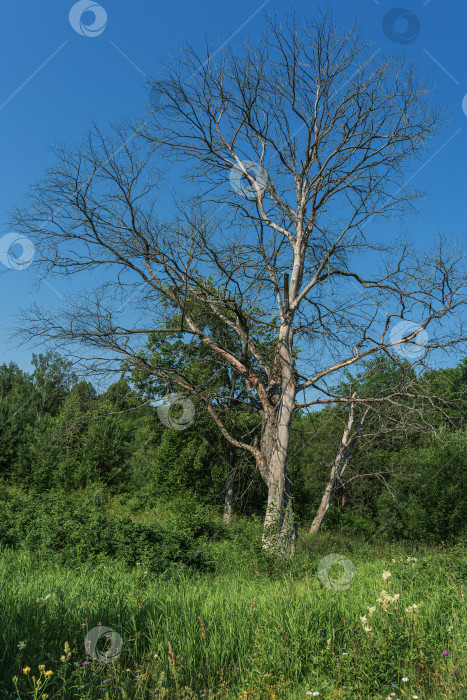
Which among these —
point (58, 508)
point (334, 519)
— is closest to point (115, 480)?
point (334, 519)

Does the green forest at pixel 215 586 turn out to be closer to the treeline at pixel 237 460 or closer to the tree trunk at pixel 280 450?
the treeline at pixel 237 460

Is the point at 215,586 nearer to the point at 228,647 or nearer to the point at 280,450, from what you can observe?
the point at 228,647

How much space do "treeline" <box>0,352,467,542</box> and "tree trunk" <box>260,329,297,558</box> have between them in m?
1.68

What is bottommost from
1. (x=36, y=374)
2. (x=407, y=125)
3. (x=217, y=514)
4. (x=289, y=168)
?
(x=217, y=514)

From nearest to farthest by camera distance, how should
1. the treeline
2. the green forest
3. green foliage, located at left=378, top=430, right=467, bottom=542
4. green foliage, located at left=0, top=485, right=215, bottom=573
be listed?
the green forest < green foliage, located at left=0, top=485, right=215, bottom=573 < the treeline < green foliage, located at left=378, top=430, right=467, bottom=542

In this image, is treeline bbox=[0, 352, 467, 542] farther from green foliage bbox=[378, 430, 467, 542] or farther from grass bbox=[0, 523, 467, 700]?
grass bbox=[0, 523, 467, 700]

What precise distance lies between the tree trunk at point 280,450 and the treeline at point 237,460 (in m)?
1.68

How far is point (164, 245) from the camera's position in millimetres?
12055

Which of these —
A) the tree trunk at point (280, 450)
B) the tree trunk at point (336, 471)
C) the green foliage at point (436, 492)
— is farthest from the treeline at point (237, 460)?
the tree trunk at point (280, 450)

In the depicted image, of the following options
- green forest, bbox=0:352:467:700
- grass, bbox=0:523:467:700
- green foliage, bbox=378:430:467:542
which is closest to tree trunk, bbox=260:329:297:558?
green forest, bbox=0:352:467:700

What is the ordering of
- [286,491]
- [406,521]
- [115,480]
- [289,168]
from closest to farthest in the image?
[286,491]
[289,168]
[406,521]
[115,480]

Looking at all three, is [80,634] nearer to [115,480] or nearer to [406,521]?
[406,521]

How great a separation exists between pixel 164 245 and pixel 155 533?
697cm

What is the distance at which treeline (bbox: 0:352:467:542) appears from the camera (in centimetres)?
1505
